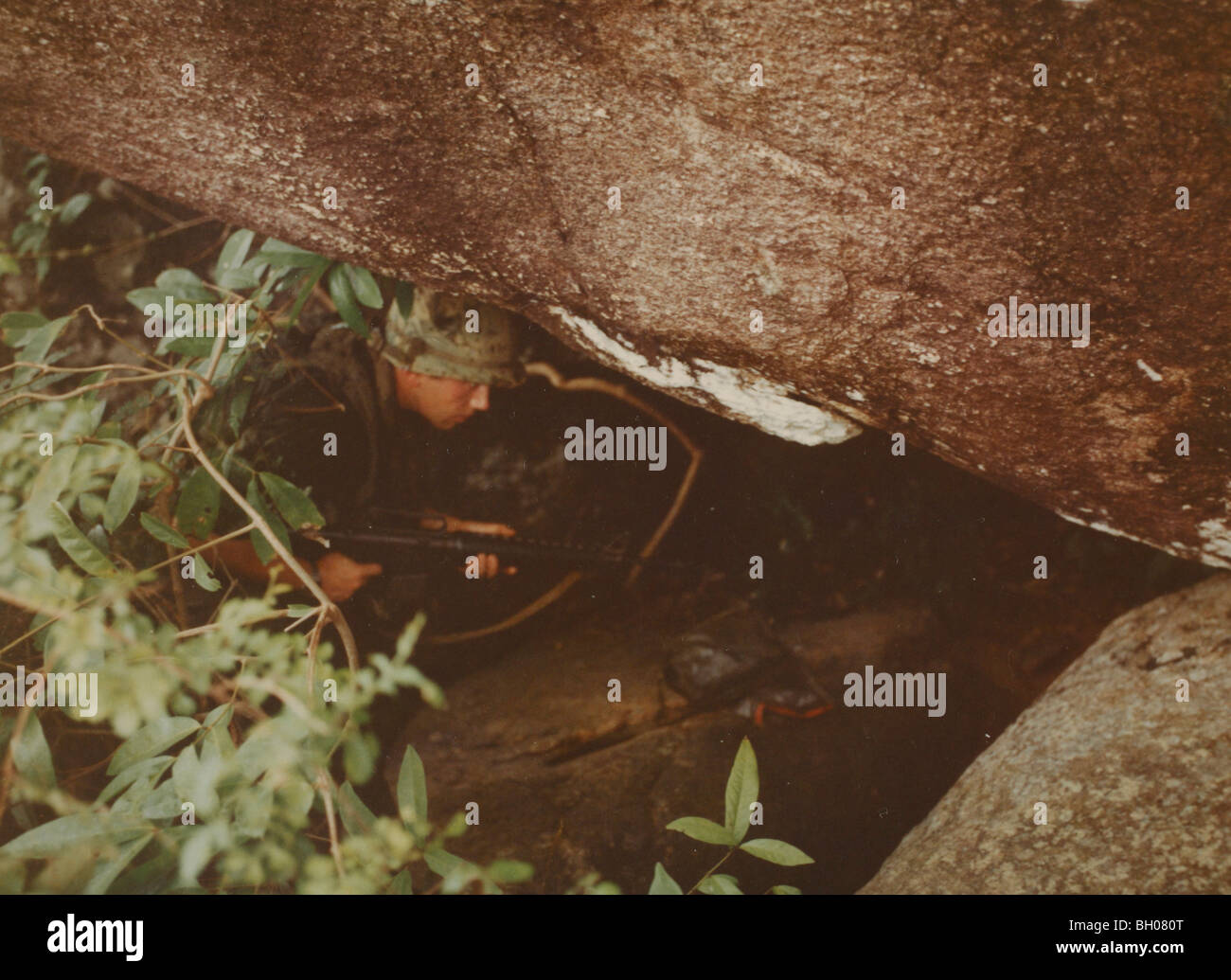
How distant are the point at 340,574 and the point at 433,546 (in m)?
0.38

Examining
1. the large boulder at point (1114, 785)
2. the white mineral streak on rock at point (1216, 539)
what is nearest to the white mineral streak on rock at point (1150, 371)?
the white mineral streak on rock at point (1216, 539)

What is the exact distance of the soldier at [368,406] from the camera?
258cm

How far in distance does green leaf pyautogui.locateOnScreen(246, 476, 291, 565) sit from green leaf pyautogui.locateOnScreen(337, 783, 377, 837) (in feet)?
2.06

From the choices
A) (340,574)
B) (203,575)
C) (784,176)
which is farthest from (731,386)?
(340,574)

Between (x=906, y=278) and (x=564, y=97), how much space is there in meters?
0.81

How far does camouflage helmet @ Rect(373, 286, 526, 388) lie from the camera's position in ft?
8.66

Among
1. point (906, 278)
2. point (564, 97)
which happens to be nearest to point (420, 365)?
point (564, 97)

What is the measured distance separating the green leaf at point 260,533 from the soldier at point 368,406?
0.58 m

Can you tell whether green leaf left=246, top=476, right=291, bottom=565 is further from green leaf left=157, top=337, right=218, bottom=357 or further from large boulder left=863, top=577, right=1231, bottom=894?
large boulder left=863, top=577, right=1231, bottom=894

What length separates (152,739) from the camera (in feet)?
4.38

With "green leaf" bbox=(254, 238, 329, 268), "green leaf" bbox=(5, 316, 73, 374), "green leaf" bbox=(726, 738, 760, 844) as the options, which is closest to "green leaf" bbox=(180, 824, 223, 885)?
"green leaf" bbox=(726, 738, 760, 844)

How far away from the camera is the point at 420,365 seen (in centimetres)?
270

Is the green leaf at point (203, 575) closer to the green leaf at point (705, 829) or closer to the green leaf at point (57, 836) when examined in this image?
the green leaf at point (57, 836)
